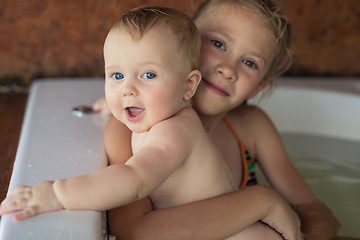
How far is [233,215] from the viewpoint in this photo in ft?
3.38

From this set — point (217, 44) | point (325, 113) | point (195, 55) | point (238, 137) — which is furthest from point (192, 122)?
point (325, 113)

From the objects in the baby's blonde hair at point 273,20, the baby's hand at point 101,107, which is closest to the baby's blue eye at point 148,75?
the baby's blonde hair at point 273,20

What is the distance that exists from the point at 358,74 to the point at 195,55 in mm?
1296

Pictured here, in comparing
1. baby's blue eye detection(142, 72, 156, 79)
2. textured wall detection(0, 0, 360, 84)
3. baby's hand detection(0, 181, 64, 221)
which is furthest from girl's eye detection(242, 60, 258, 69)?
textured wall detection(0, 0, 360, 84)

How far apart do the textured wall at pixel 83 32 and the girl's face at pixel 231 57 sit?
0.68 metres

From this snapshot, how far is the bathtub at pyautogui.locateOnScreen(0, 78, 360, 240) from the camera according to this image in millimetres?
862

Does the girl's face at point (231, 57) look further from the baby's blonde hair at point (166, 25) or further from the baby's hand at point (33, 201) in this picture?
the baby's hand at point (33, 201)

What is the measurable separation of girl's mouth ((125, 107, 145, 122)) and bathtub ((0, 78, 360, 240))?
6.6 inches

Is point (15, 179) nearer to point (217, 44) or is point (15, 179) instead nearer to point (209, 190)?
point (209, 190)

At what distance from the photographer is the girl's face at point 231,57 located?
1.17 metres

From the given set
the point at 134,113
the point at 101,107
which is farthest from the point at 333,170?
the point at 134,113

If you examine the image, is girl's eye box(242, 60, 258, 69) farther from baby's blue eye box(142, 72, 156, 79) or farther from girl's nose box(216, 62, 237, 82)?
baby's blue eye box(142, 72, 156, 79)

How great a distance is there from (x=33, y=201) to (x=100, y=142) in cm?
38

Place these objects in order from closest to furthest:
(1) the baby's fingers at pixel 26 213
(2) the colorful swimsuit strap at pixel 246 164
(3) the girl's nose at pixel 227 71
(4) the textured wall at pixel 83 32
Answer: (1) the baby's fingers at pixel 26 213 → (3) the girl's nose at pixel 227 71 → (2) the colorful swimsuit strap at pixel 246 164 → (4) the textured wall at pixel 83 32
